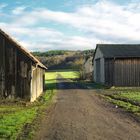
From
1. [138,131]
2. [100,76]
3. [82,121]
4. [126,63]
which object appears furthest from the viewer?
[100,76]

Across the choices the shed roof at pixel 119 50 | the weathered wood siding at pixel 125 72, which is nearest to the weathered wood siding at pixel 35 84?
the weathered wood siding at pixel 125 72

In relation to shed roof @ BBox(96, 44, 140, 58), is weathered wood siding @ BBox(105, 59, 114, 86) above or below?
below

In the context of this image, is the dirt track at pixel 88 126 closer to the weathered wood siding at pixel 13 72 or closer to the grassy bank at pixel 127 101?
the grassy bank at pixel 127 101

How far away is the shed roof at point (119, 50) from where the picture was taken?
4734cm

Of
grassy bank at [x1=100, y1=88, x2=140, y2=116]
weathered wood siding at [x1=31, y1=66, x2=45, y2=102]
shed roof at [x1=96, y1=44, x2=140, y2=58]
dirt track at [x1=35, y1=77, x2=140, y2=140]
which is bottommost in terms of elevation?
grassy bank at [x1=100, y1=88, x2=140, y2=116]

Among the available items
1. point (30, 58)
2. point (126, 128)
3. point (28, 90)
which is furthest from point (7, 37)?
point (126, 128)

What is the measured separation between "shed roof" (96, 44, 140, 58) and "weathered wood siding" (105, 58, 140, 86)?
0.65 metres

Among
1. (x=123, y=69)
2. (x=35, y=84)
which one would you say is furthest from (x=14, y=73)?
(x=123, y=69)

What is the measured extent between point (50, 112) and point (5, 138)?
24.9 feet

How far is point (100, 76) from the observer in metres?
54.4

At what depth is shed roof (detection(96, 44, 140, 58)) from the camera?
47344 millimetres

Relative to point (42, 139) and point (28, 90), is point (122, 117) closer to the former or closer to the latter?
point (42, 139)

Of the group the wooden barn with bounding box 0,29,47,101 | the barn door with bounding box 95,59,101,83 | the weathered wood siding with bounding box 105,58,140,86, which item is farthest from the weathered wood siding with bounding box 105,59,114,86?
the wooden barn with bounding box 0,29,47,101

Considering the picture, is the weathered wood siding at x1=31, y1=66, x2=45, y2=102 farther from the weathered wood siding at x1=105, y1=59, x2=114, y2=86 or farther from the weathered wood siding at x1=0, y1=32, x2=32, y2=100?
the weathered wood siding at x1=105, y1=59, x2=114, y2=86
